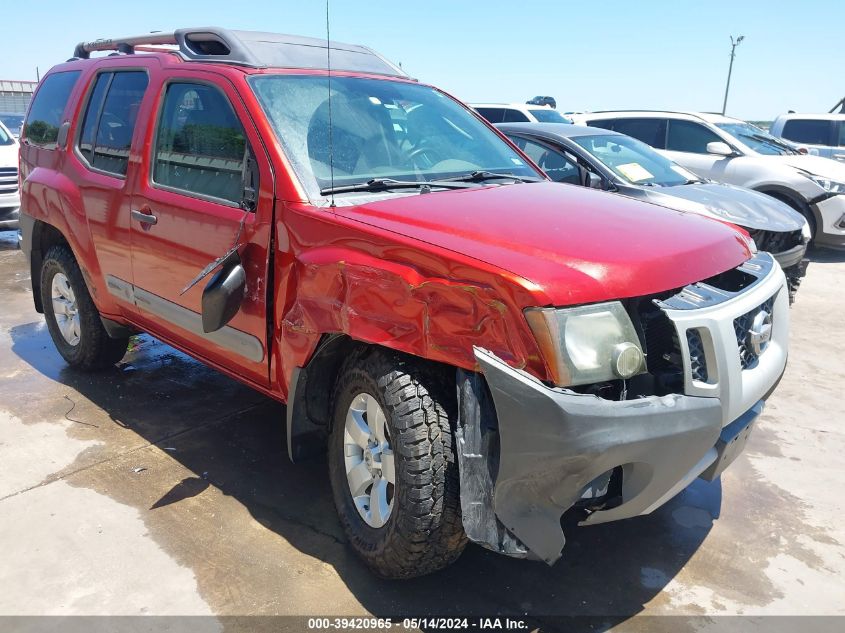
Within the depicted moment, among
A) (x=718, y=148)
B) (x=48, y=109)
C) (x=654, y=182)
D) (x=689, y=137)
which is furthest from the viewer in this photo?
(x=689, y=137)

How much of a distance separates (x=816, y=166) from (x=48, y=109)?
9.21 meters

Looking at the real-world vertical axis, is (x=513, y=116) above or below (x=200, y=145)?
below

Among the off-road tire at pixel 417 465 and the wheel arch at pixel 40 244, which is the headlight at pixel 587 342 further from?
the wheel arch at pixel 40 244

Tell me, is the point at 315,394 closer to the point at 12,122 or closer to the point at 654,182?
the point at 654,182

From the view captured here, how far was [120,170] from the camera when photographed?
402cm

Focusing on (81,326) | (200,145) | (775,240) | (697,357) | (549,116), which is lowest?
(81,326)

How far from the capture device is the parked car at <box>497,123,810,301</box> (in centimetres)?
638

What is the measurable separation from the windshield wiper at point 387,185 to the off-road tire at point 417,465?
76 cm

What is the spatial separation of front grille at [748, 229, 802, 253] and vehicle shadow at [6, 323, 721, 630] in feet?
11.4

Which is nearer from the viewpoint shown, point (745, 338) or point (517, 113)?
point (745, 338)

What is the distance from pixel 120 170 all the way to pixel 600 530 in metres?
3.13

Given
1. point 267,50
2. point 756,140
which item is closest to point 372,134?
point 267,50

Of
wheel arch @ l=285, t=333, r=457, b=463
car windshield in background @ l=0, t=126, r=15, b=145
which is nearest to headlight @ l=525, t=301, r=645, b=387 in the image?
wheel arch @ l=285, t=333, r=457, b=463

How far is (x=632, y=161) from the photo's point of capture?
6.98m
